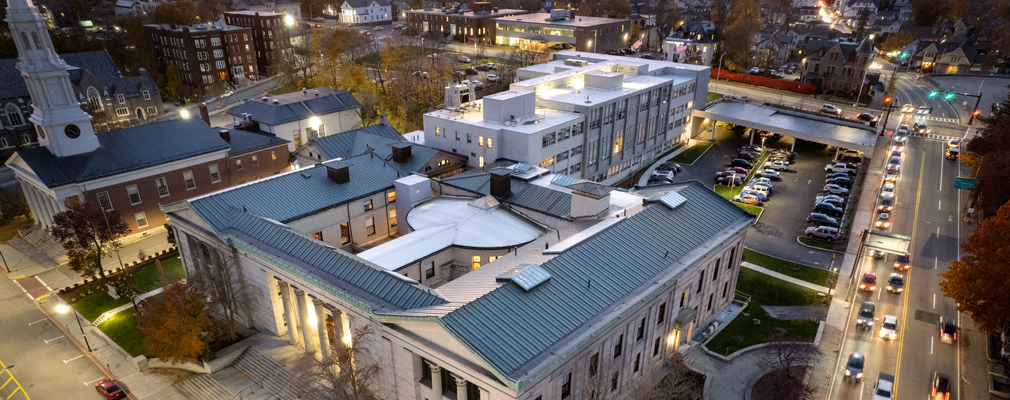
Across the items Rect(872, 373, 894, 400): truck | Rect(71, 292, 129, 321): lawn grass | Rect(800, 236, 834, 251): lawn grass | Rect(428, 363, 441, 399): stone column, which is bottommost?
Rect(71, 292, 129, 321): lawn grass

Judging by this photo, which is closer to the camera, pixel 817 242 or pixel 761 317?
pixel 761 317

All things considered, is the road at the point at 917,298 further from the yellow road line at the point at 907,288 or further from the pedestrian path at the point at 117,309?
the pedestrian path at the point at 117,309

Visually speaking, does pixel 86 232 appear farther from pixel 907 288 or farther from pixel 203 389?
pixel 907 288

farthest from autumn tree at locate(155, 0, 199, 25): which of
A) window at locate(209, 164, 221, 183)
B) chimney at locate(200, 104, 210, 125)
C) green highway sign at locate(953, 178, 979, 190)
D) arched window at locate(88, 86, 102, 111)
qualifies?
green highway sign at locate(953, 178, 979, 190)

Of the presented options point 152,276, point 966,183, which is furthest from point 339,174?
point 966,183

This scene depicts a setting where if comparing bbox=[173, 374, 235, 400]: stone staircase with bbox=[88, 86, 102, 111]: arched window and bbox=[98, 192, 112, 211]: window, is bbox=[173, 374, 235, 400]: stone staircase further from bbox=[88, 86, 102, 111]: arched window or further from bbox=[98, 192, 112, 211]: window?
bbox=[88, 86, 102, 111]: arched window

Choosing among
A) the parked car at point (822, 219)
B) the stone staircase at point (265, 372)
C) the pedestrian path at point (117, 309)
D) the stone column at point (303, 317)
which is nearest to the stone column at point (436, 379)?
the stone staircase at point (265, 372)

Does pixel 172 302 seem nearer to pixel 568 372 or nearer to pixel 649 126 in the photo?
pixel 568 372

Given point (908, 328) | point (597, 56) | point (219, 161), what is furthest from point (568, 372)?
point (597, 56)
